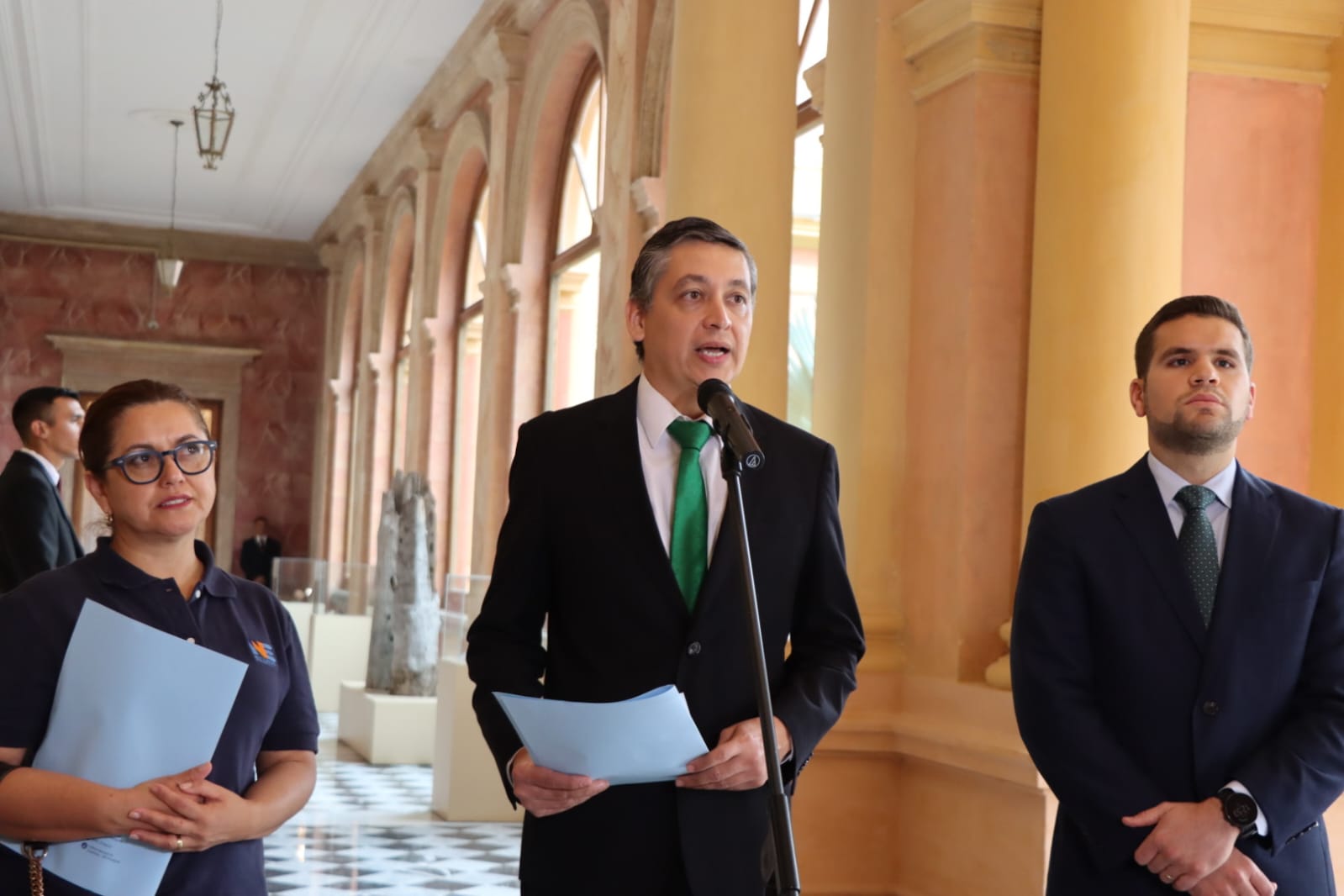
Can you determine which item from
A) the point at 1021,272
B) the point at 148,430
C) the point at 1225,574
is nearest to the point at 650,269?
the point at 148,430

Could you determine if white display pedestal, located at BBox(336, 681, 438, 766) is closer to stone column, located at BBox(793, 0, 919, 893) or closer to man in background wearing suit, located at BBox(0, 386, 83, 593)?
man in background wearing suit, located at BBox(0, 386, 83, 593)

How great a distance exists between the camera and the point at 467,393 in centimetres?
1582

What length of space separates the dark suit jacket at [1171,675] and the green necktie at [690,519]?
74 centimetres

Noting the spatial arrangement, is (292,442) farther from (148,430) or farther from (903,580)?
(148,430)

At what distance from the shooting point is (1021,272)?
5.14 m

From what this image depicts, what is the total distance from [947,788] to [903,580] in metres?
0.76

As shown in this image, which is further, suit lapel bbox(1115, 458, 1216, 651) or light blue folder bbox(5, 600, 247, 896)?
suit lapel bbox(1115, 458, 1216, 651)

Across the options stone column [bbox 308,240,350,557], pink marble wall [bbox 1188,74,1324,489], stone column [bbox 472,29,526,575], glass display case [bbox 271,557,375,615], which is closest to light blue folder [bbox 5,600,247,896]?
pink marble wall [bbox 1188,74,1324,489]

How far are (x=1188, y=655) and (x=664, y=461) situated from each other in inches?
39.3

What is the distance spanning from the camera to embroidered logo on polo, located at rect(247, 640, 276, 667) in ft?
7.86

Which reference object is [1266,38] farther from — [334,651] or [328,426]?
[328,426]

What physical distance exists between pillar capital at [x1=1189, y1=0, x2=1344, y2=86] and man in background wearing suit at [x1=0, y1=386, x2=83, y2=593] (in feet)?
13.1

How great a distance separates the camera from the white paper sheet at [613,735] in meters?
2.03

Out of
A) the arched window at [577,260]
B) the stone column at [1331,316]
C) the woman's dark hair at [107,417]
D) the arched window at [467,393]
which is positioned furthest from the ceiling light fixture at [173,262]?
the woman's dark hair at [107,417]
